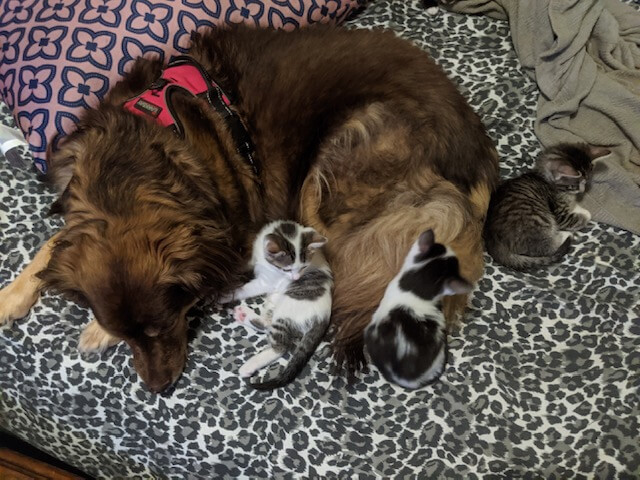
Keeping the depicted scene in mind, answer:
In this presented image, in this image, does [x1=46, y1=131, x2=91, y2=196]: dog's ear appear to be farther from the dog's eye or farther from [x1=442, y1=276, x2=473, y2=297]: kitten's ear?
[x1=442, y1=276, x2=473, y2=297]: kitten's ear

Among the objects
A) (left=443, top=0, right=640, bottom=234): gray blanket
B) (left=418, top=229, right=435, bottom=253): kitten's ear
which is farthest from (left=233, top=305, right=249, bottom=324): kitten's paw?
(left=443, top=0, right=640, bottom=234): gray blanket

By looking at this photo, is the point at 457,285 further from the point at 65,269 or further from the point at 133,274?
the point at 65,269

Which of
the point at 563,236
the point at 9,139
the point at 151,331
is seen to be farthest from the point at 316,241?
the point at 9,139

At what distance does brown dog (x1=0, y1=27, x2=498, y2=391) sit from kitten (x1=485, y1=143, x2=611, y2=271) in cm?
9

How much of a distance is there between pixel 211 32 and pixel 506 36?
1.38m

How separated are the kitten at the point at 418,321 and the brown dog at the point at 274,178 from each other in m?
0.15

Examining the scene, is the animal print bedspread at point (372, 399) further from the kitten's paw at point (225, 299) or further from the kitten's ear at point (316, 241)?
the kitten's ear at point (316, 241)

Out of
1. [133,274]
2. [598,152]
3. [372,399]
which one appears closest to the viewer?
[133,274]

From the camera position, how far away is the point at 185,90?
1899 mm

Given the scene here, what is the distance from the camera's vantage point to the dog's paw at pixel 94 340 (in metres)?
1.86

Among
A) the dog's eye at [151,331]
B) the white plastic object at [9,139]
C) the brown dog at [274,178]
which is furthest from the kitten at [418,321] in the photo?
the white plastic object at [9,139]

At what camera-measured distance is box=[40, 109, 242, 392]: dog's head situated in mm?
1540

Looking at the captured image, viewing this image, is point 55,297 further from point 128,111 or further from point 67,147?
point 128,111

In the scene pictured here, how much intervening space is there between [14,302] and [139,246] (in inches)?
26.9
